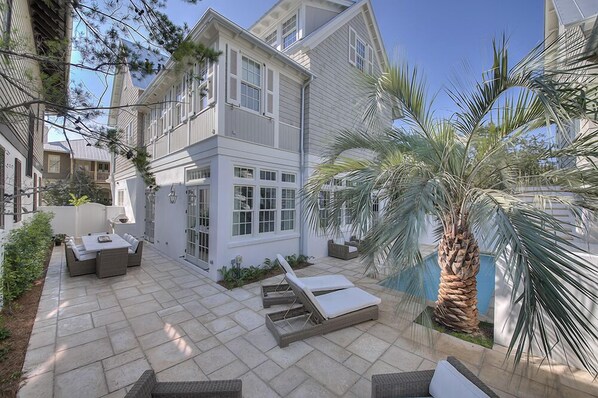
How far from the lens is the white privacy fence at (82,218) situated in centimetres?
1234

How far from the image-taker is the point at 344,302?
14.8ft

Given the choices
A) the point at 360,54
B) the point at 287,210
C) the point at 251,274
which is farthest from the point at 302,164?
the point at 360,54

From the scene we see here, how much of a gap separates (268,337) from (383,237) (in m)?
2.79

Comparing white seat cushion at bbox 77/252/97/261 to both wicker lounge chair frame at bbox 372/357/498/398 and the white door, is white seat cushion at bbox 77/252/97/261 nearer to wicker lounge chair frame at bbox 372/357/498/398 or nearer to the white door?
the white door

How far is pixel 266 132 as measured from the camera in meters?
7.73

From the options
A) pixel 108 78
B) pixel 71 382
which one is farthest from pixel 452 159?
pixel 71 382

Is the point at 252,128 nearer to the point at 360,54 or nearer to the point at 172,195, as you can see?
the point at 172,195

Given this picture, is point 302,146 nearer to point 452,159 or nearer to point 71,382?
point 452,159

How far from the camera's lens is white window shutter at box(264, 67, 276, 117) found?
25.2 ft

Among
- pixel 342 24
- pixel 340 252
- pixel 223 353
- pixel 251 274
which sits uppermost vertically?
pixel 342 24

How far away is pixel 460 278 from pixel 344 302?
1902 mm

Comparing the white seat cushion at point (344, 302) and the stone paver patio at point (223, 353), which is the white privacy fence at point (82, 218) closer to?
the stone paver patio at point (223, 353)

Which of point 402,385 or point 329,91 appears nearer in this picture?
point 402,385

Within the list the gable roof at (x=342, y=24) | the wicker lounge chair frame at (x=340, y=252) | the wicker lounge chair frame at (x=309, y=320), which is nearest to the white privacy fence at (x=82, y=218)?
the wicker lounge chair frame at (x=340, y=252)
